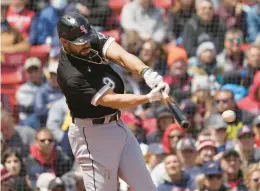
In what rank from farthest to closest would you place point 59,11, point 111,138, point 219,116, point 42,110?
1. point 59,11
2. point 42,110
3. point 219,116
4. point 111,138

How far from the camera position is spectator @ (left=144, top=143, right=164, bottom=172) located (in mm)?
8492

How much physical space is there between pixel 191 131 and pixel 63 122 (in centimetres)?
144

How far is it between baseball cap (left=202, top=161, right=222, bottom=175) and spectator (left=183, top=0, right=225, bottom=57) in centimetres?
205

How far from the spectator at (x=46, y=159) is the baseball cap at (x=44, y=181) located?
0.31 meters

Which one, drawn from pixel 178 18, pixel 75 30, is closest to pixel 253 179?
pixel 178 18

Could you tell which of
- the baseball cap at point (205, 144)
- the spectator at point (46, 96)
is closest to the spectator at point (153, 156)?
the baseball cap at point (205, 144)

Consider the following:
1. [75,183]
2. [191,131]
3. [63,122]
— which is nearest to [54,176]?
[75,183]

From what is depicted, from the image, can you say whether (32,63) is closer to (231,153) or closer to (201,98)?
(201,98)

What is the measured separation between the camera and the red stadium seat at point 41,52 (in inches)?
401

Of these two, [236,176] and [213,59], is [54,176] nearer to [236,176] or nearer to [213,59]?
[236,176]

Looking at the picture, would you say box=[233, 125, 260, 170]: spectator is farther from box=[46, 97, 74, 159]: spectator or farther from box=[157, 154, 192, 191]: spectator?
box=[46, 97, 74, 159]: spectator

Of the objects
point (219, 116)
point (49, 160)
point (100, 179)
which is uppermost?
point (100, 179)

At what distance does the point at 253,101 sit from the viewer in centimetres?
903

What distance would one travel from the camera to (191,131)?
896 cm
